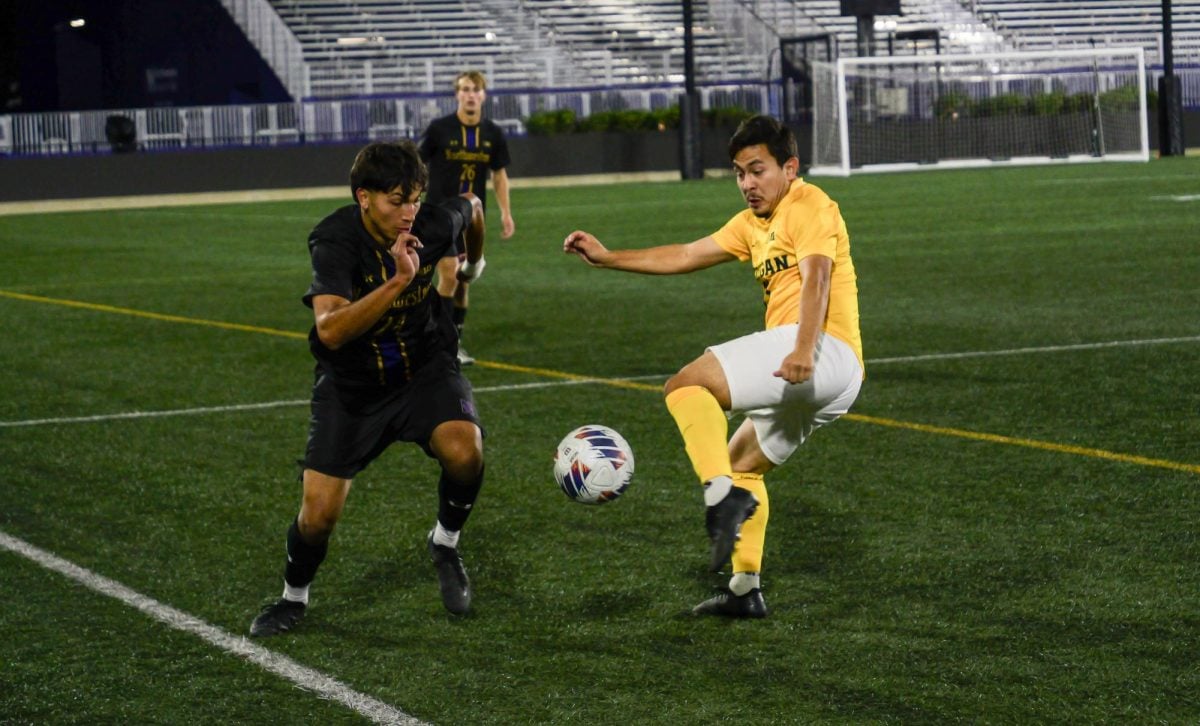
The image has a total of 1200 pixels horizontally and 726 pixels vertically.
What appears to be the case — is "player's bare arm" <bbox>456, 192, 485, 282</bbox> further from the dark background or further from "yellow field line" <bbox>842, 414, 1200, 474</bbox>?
the dark background

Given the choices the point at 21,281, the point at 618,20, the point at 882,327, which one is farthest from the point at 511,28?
the point at 882,327

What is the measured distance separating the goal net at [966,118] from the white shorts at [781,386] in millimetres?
29465

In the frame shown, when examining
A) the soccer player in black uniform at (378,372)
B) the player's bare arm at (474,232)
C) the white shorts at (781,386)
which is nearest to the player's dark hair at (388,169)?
the soccer player in black uniform at (378,372)

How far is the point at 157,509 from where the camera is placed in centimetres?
718

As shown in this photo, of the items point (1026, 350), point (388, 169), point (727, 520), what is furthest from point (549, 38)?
point (727, 520)

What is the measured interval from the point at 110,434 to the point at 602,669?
4822 mm

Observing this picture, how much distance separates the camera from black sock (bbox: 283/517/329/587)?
5445 mm

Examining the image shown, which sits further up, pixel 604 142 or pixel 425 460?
pixel 604 142

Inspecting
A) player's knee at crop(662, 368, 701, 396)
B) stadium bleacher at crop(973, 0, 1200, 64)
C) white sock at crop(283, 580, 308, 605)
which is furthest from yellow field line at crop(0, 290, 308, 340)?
stadium bleacher at crop(973, 0, 1200, 64)

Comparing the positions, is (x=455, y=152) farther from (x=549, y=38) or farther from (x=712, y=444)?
(x=549, y=38)

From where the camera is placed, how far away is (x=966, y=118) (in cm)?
3603

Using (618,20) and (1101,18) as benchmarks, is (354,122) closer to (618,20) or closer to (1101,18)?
(618,20)

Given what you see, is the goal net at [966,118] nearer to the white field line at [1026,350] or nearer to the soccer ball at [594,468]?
the white field line at [1026,350]

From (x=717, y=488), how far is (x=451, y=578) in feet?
3.48
